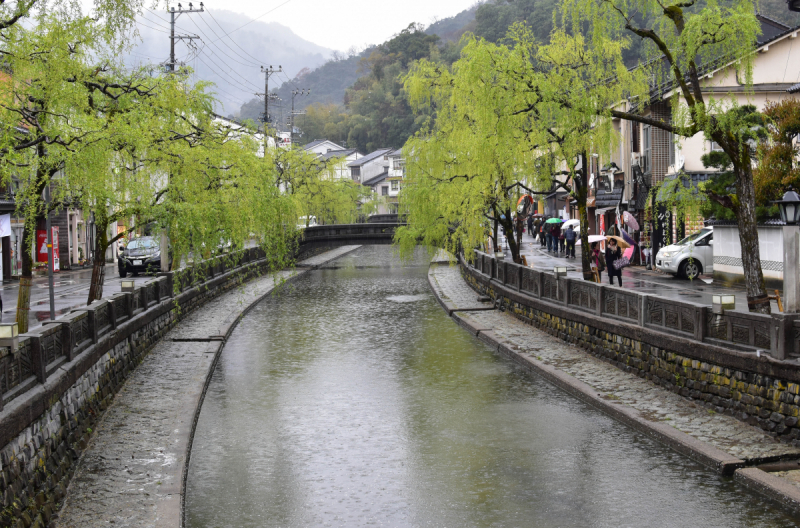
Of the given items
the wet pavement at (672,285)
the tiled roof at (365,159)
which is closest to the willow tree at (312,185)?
the wet pavement at (672,285)

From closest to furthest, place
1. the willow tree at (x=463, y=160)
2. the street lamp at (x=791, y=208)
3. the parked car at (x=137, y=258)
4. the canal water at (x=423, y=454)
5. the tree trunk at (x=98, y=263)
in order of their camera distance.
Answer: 1. the canal water at (x=423, y=454)
2. the street lamp at (x=791, y=208)
3. the tree trunk at (x=98, y=263)
4. the willow tree at (x=463, y=160)
5. the parked car at (x=137, y=258)

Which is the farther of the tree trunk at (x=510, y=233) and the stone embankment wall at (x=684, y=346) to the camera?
the tree trunk at (x=510, y=233)

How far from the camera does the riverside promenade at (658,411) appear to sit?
10.4 m

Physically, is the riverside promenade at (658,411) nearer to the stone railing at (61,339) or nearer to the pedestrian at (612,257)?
the pedestrian at (612,257)

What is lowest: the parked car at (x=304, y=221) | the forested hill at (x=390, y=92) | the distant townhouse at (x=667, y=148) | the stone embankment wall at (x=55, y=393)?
the stone embankment wall at (x=55, y=393)

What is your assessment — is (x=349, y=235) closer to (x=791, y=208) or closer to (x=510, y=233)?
(x=510, y=233)

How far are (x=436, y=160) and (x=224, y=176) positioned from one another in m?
14.5

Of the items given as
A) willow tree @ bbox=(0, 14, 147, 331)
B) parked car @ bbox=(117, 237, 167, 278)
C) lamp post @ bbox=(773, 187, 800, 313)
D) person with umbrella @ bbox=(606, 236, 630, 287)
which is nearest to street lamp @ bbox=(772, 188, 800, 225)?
lamp post @ bbox=(773, 187, 800, 313)

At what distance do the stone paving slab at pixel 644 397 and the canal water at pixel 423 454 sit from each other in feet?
1.89

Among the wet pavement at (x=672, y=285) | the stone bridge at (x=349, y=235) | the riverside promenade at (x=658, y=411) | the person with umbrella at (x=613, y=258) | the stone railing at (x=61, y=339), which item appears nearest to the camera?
the stone railing at (x=61, y=339)

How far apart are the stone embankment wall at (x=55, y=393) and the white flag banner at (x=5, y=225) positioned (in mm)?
21935

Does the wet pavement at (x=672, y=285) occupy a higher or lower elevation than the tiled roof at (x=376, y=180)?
lower

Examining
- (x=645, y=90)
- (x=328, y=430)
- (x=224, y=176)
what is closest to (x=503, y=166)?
(x=645, y=90)

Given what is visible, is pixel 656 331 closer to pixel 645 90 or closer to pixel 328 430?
pixel 328 430
